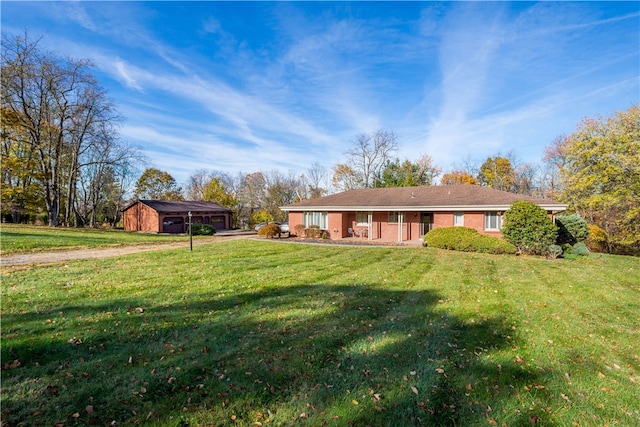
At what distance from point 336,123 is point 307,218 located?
41.1ft

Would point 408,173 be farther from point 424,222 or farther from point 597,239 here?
point 597,239

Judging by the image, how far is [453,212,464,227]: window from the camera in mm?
19484

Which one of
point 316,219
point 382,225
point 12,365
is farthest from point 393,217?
point 12,365

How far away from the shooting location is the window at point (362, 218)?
2302cm

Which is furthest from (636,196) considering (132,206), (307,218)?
(132,206)

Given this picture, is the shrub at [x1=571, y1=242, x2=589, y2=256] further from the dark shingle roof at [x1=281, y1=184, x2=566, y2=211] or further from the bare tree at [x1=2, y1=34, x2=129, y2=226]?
the bare tree at [x1=2, y1=34, x2=129, y2=226]

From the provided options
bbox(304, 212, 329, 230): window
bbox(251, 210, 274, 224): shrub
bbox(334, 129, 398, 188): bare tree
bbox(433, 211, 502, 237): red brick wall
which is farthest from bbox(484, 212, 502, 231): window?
bbox(251, 210, 274, 224): shrub

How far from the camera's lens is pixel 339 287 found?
7.78m

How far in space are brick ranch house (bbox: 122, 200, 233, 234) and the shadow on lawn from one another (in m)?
27.6

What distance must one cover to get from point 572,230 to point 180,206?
36.4 metres

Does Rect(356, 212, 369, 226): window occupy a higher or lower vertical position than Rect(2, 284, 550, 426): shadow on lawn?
higher

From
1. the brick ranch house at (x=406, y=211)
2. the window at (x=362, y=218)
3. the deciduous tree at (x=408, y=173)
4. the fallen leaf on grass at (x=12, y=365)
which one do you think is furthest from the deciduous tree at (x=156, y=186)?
the fallen leaf on grass at (x=12, y=365)

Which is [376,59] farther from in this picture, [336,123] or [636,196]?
[636,196]

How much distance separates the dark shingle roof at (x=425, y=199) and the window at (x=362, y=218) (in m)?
0.94
